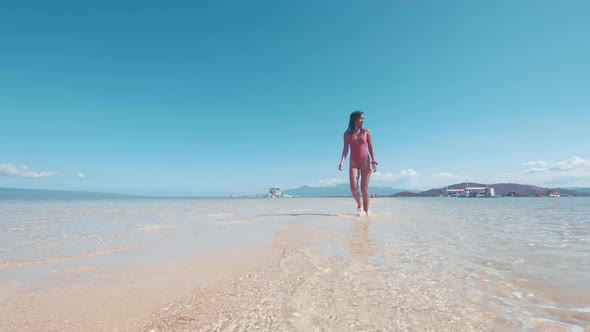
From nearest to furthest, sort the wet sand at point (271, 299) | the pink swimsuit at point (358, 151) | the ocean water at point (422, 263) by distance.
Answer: the wet sand at point (271, 299)
the ocean water at point (422, 263)
the pink swimsuit at point (358, 151)

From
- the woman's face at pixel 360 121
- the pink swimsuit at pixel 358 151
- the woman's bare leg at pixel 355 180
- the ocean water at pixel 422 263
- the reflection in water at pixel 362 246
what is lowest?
the ocean water at pixel 422 263

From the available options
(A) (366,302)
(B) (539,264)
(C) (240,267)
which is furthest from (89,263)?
(B) (539,264)

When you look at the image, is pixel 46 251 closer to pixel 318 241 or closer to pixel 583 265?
pixel 318 241

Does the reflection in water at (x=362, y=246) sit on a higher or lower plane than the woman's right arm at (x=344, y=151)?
lower

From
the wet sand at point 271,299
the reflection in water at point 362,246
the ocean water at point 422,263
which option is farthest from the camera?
the reflection in water at point 362,246

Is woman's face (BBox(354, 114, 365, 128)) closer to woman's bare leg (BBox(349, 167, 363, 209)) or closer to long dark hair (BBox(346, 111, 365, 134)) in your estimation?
long dark hair (BBox(346, 111, 365, 134))

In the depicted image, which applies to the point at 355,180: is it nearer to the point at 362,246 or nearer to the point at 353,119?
the point at 353,119

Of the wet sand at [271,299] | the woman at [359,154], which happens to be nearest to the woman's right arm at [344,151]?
the woman at [359,154]

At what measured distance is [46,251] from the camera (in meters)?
2.89

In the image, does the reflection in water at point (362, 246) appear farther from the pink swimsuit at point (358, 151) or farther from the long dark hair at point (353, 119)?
the long dark hair at point (353, 119)

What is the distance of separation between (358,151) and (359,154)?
8cm

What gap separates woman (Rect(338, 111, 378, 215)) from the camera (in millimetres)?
6824

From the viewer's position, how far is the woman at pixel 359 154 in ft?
22.4

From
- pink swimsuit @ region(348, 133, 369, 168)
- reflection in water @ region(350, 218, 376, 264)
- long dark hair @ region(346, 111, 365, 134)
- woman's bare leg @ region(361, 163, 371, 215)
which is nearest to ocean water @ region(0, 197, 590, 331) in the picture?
reflection in water @ region(350, 218, 376, 264)
